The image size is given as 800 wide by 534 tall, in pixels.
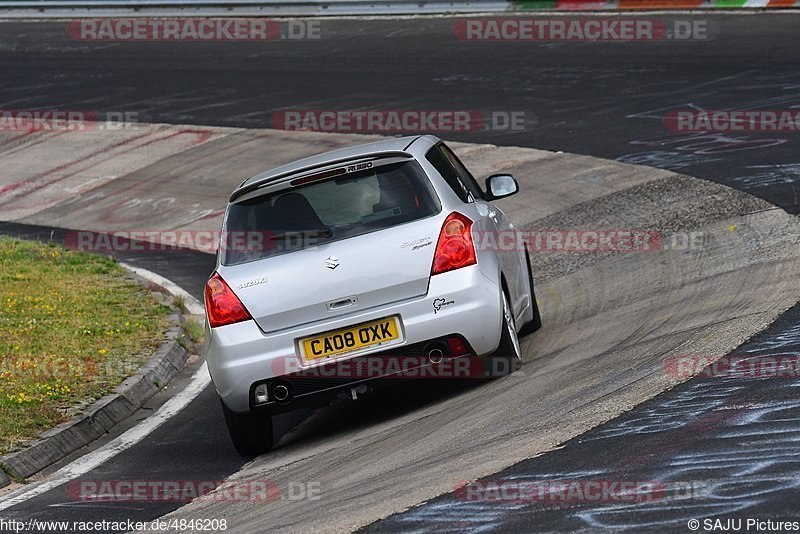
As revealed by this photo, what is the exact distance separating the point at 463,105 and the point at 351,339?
12092 millimetres

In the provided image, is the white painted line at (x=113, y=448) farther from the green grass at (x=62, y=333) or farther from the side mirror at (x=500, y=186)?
the side mirror at (x=500, y=186)

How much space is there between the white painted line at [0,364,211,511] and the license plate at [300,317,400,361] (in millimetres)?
1592

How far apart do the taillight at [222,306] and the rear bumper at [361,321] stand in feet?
0.17

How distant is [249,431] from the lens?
7711 mm

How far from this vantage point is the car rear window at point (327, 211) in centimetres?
783

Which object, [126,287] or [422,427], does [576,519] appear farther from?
[126,287]

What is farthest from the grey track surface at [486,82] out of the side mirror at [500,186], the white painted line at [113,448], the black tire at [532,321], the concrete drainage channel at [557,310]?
the white painted line at [113,448]

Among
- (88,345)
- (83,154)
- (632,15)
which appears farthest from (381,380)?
(632,15)

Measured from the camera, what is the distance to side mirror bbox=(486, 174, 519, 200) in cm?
905

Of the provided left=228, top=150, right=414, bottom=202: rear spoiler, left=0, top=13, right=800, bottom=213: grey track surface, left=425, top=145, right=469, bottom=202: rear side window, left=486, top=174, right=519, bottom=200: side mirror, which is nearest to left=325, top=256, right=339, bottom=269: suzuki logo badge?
left=228, top=150, right=414, bottom=202: rear spoiler

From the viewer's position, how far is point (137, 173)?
64.4 feet

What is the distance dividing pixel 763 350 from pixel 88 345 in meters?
5.46

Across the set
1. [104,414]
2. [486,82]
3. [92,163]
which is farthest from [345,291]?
[92,163]

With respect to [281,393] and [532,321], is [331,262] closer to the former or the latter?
[281,393]
